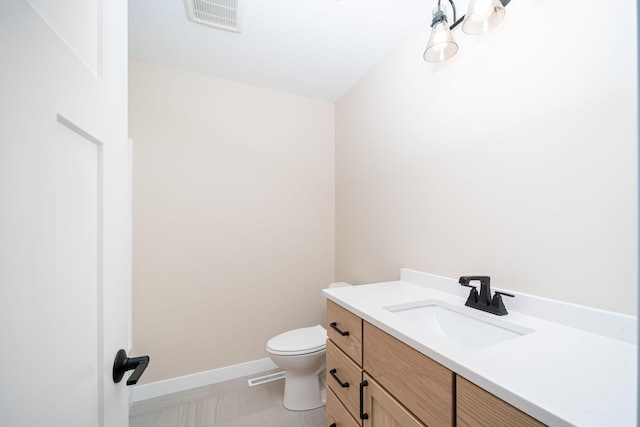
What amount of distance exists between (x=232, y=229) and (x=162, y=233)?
0.50m

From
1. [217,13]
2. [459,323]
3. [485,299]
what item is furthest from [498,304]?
[217,13]

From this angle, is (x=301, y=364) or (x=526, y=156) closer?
(x=526, y=156)

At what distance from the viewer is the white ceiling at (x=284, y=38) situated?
4.65 ft

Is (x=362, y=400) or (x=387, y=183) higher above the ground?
(x=387, y=183)

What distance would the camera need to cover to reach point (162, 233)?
188 centimetres

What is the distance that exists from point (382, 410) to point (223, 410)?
1323 mm

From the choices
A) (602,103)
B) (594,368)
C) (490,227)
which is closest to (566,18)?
(602,103)

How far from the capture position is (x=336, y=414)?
1.18 m

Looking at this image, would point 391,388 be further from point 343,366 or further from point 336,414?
point 336,414

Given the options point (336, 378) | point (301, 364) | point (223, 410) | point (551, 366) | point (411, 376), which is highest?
point (551, 366)

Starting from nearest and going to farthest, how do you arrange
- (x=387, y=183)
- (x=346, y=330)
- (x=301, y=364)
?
1. (x=346, y=330)
2. (x=301, y=364)
3. (x=387, y=183)

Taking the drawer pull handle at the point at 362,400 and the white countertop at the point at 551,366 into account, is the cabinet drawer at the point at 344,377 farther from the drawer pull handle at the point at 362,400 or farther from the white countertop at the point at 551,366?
the white countertop at the point at 551,366

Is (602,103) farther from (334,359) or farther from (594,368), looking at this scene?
(334,359)

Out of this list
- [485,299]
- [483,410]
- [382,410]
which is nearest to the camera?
[483,410]
